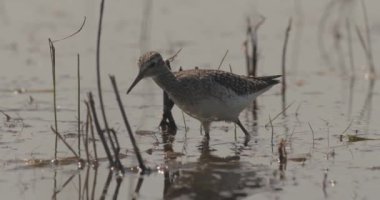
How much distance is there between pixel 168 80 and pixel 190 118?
184 centimetres

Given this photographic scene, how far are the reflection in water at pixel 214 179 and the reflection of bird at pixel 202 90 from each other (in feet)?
2.35

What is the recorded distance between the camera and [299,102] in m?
13.1

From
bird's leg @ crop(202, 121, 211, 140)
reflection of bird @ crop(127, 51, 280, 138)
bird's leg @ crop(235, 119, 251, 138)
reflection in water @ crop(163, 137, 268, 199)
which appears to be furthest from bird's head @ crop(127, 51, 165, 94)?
bird's leg @ crop(235, 119, 251, 138)

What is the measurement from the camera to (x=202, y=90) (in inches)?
417

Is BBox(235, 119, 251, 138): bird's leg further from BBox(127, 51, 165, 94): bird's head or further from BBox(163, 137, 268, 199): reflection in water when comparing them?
BBox(127, 51, 165, 94): bird's head

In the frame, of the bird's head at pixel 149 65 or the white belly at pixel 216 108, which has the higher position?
the bird's head at pixel 149 65

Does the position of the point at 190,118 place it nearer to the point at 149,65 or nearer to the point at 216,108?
the point at 216,108

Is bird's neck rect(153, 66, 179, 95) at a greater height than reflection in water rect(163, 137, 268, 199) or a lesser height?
greater

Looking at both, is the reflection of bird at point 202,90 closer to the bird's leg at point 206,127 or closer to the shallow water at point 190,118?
the bird's leg at point 206,127

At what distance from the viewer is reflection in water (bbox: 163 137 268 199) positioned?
8.65 meters

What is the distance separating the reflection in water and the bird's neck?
2.92 ft

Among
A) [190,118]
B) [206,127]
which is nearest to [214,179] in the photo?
[206,127]

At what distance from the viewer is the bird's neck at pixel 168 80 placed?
10516 mm

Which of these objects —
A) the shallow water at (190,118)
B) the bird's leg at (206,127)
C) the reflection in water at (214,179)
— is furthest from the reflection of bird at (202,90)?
the reflection in water at (214,179)
